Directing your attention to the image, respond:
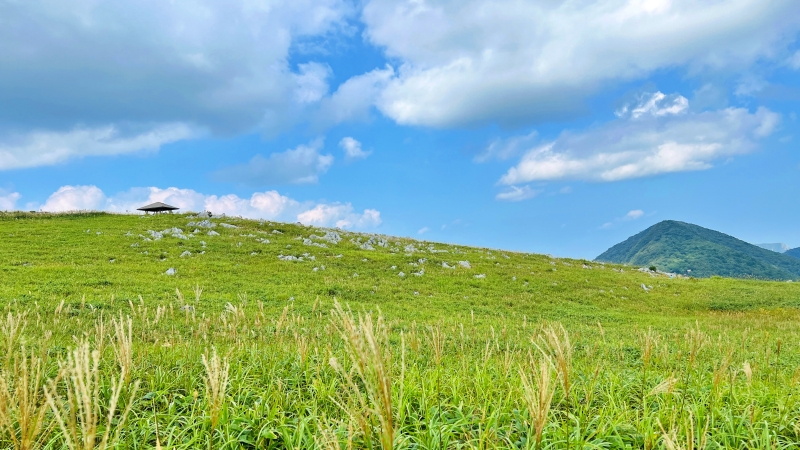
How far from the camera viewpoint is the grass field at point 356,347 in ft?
13.0

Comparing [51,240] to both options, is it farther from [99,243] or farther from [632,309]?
[632,309]

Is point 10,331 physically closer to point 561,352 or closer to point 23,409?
point 23,409

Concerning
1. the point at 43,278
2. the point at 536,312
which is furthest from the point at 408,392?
the point at 43,278

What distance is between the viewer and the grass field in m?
3.97

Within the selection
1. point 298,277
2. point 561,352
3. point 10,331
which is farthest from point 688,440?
point 298,277

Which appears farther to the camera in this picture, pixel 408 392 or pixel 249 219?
pixel 249 219

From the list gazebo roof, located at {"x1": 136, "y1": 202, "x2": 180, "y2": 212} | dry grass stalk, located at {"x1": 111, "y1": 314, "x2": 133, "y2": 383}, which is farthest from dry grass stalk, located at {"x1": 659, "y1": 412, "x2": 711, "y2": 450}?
gazebo roof, located at {"x1": 136, "y1": 202, "x2": 180, "y2": 212}

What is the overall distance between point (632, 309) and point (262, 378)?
1126 inches

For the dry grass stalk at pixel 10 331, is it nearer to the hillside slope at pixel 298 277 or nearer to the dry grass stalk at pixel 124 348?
the dry grass stalk at pixel 124 348

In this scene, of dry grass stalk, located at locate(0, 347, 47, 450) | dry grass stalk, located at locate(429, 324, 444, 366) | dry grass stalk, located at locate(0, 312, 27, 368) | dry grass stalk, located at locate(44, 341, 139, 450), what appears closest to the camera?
dry grass stalk, located at locate(44, 341, 139, 450)

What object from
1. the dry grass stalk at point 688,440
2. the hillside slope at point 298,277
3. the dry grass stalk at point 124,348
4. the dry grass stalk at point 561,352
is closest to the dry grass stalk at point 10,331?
the dry grass stalk at point 124,348

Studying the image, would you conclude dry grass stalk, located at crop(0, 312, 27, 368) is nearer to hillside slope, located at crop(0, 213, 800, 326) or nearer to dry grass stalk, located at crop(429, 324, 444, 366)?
dry grass stalk, located at crop(429, 324, 444, 366)

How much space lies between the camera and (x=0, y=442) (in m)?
4.65

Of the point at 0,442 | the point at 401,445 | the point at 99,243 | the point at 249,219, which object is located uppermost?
the point at 249,219
